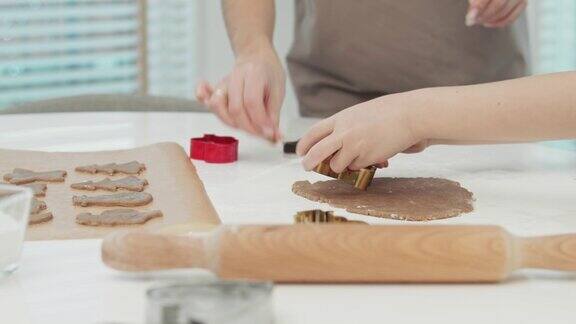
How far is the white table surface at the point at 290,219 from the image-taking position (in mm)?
889

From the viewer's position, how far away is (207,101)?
1564mm

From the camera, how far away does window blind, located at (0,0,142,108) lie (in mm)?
3402

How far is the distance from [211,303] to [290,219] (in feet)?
1.45

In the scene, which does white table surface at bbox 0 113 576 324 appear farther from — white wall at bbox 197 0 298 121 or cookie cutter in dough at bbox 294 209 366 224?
white wall at bbox 197 0 298 121

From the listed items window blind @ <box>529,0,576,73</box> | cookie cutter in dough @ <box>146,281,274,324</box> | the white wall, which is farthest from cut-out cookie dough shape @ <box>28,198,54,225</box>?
window blind @ <box>529,0,576,73</box>

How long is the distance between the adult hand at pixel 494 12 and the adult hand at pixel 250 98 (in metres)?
0.30

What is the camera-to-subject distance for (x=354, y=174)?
1.33 metres

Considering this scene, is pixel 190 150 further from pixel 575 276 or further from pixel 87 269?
pixel 575 276

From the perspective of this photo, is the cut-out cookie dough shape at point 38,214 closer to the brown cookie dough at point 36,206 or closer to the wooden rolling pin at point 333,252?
the brown cookie dough at point 36,206

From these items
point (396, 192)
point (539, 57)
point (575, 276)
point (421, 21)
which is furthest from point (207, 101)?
point (539, 57)

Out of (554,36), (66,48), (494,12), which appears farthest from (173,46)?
(494,12)

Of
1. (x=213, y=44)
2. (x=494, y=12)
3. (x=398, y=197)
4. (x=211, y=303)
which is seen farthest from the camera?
(x=213, y=44)

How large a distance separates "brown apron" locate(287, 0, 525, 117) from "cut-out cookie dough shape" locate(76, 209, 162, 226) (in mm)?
823

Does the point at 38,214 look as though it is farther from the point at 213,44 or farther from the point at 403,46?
the point at 213,44
